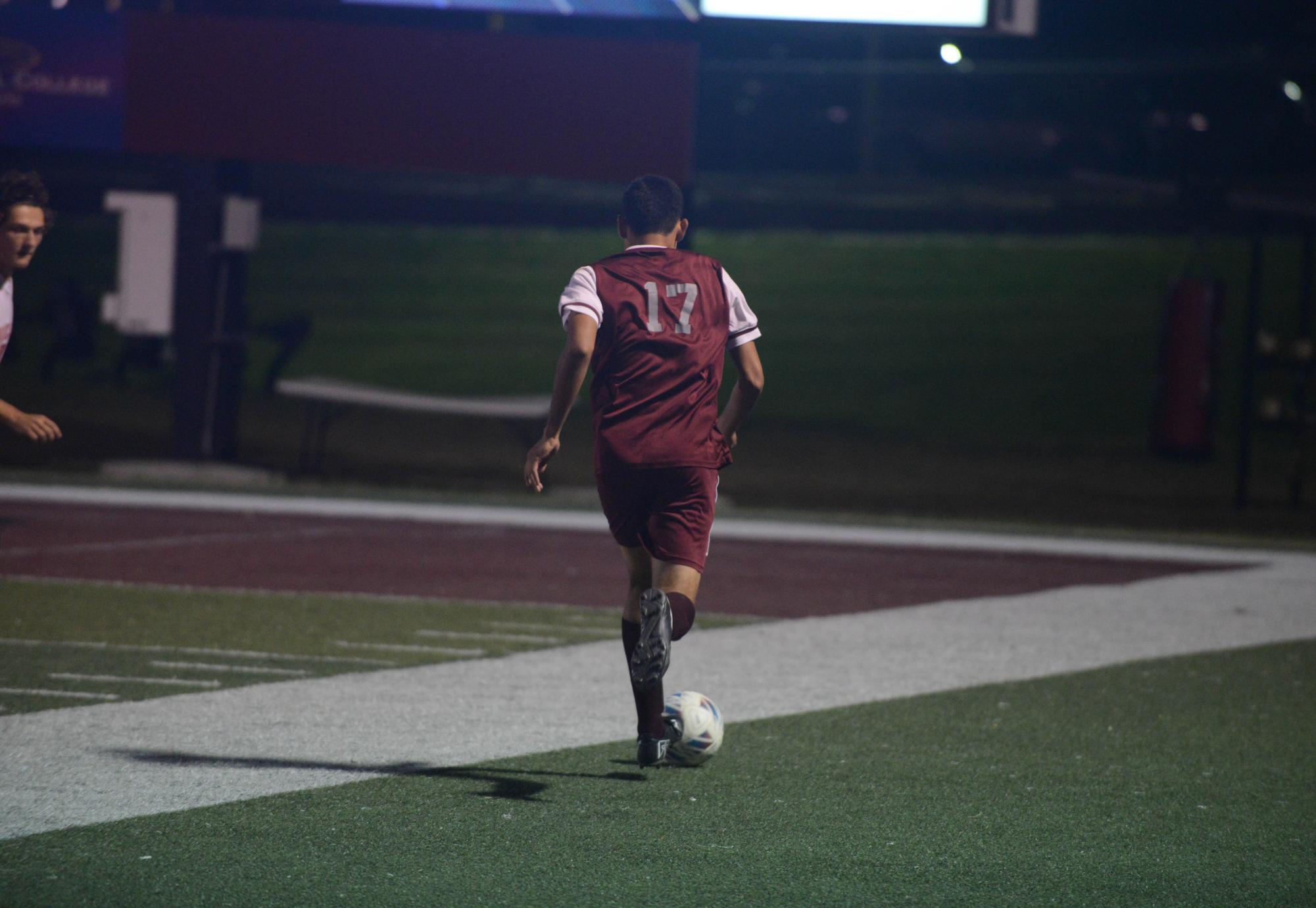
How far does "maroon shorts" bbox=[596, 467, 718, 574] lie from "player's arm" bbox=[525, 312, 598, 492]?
222 mm

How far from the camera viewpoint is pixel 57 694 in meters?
7.01

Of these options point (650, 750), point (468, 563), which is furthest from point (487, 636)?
point (650, 750)

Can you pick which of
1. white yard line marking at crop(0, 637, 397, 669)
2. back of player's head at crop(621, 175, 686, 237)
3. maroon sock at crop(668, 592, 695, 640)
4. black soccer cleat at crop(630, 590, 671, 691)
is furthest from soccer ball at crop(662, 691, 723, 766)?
white yard line marking at crop(0, 637, 397, 669)

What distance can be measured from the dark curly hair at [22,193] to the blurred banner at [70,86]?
1057cm

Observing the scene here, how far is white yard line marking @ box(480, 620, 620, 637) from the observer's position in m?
9.23

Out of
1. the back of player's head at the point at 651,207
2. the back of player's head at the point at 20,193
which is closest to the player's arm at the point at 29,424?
the back of player's head at the point at 20,193

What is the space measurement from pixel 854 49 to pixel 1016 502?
106 ft

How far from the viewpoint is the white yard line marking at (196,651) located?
807 cm

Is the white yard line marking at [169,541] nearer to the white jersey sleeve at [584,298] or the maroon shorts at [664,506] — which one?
the maroon shorts at [664,506]

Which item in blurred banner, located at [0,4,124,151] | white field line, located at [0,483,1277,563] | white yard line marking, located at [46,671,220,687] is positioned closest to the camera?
white yard line marking, located at [46,671,220,687]

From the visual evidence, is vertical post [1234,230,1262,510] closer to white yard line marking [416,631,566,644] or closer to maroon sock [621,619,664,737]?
white yard line marking [416,631,566,644]

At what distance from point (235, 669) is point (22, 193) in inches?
101

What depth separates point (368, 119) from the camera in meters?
16.3

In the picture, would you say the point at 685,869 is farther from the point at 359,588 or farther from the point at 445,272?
the point at 445,272
